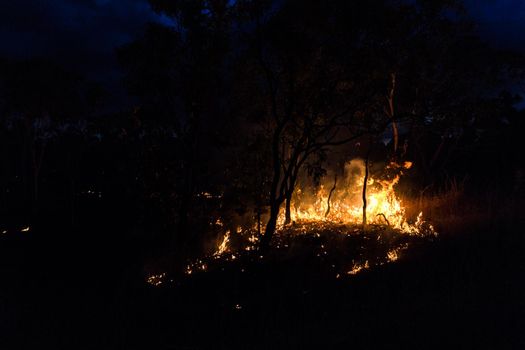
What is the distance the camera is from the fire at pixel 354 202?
1338 cm

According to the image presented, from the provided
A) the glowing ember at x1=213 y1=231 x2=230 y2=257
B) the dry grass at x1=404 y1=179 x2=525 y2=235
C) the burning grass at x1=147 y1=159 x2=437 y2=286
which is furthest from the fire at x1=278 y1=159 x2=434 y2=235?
the glowing ember at x1=213 y1=231 x2=230 y2=257

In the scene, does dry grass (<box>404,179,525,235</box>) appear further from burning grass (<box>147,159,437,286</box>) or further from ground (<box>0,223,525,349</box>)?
ground (<box>0,223,525,349</box>)

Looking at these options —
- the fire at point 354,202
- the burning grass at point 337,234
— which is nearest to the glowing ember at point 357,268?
the burning grass at point 337,234

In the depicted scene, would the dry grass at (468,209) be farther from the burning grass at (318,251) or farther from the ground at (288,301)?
the burning grass at (318,251)

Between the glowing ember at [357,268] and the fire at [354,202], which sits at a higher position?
the fire at [354,202]

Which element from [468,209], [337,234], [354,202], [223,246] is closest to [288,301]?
[223,246]

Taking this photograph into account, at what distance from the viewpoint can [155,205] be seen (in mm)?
11664

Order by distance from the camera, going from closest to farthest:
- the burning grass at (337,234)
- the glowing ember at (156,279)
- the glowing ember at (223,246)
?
the glowing ember at (156,279)
the burning grass at (337,234)
the glowing ember at (223,246)

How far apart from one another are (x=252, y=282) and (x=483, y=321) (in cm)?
462

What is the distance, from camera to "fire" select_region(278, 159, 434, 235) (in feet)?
43.9

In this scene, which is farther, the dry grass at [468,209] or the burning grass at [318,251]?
the dry grass at [468,209]

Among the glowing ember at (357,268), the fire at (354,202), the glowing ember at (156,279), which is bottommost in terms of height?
the glowing ember at (156,279)

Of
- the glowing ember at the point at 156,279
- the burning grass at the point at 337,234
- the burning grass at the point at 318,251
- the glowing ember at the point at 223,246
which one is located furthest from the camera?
the glowing ember at the point at 223,246

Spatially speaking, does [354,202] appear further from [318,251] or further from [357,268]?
[357,268]
